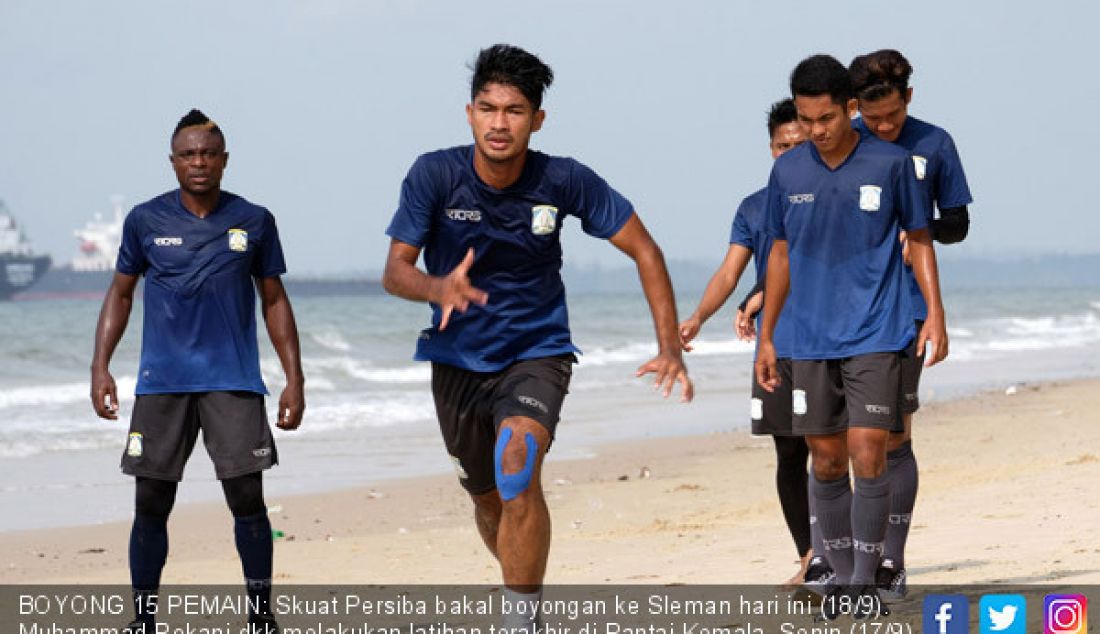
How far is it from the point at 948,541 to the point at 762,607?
1.83m

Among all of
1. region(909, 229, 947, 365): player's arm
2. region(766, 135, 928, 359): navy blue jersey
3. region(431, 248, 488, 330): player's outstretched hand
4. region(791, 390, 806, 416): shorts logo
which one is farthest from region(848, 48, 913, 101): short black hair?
region(431, 248, 488, 330): player's outstretched hand

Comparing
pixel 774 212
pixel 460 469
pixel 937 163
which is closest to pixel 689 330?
pixel 774 212

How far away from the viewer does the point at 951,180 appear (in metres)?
6.47

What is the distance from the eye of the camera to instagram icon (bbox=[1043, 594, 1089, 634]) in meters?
5.10

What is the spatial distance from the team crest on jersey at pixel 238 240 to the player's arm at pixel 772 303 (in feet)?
6.39

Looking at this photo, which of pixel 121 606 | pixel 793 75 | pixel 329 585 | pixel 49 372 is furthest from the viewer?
pixel 49 372

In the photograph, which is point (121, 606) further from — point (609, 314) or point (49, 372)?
point (609, 314)

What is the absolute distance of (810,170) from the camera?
232 inches

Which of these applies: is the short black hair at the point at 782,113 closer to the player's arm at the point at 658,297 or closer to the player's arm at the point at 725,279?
the player's arm at the point at 725,279

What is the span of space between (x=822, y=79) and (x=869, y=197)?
44cm

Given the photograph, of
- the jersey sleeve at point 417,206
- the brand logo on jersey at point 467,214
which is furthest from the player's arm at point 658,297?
the jersey sleeve at point 417,206

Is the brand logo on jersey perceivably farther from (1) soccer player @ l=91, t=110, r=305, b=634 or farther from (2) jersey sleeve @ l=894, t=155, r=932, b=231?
(2) jersey sleeve @ l=894, t=155, r=932, b=231

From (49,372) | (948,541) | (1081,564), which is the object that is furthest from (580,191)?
(49,372)

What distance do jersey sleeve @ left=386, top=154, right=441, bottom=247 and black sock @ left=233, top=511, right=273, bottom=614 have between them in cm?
138
